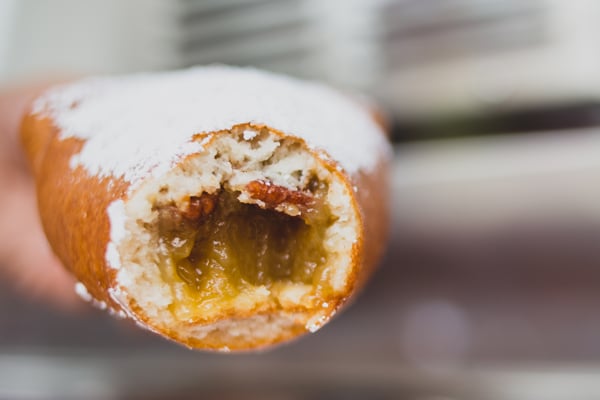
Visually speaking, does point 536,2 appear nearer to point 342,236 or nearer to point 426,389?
point 426,389

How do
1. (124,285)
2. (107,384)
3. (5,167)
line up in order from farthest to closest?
(107,384)
(5,167)
(124,285)

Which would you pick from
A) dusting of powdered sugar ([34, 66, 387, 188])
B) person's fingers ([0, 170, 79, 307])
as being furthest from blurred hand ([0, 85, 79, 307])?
dusting of powdered sugar ([34, 66, 387, 188])

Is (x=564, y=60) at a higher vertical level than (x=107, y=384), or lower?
higher

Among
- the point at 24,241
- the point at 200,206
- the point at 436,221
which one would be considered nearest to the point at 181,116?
the point at 200,206

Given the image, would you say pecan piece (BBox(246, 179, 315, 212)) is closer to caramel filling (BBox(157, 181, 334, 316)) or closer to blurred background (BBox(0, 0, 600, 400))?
caramel filling (BBox(157, 181, 334, 316))

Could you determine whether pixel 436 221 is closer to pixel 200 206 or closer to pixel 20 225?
pixel 20 225

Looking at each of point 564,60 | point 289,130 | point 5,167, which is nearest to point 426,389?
point 564,60
